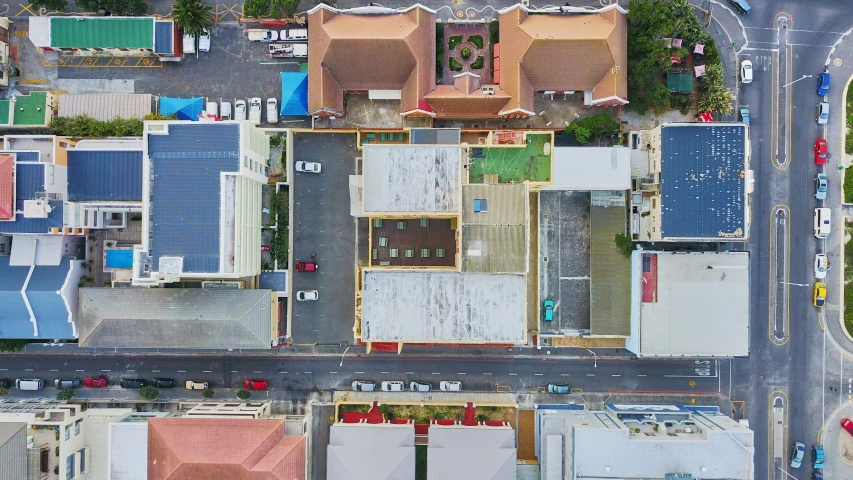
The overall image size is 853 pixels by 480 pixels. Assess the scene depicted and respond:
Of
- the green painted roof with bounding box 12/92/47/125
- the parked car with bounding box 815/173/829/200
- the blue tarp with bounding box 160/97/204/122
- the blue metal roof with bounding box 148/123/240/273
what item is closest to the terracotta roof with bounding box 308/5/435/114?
the blue metal roof with bounding box 148/123/240/273

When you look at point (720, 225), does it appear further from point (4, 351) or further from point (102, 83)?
point (4, 351)

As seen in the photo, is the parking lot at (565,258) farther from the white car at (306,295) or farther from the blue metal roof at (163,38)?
the blue metal roof at (163,38)

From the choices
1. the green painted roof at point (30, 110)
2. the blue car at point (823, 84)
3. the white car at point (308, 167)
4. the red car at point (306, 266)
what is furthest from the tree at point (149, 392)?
the blue car at point (823, 84)

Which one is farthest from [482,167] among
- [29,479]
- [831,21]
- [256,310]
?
[29,479]

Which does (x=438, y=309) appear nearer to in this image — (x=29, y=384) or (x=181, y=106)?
(x=181, y=106)

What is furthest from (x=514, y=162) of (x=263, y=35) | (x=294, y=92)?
(x=263, y=35)
